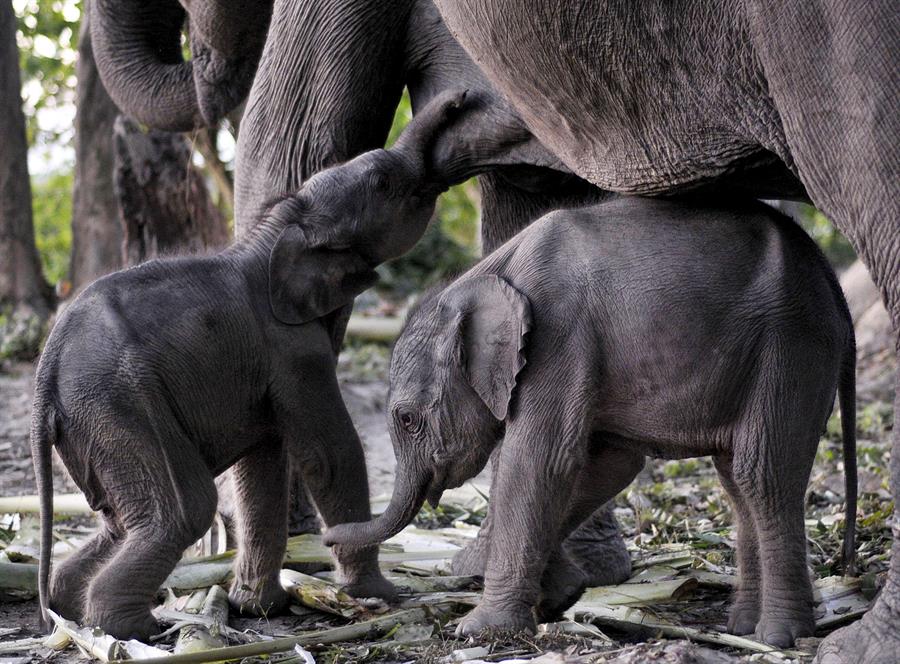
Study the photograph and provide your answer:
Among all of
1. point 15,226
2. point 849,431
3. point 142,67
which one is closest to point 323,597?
point 849,431

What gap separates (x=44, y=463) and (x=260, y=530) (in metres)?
0.71

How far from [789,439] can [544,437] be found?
56 centimetres

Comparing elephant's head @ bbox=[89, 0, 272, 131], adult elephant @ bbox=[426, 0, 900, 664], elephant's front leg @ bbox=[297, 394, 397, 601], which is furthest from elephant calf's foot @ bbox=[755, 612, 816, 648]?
elephant's head @ bbox=[89, 0, 272, 131]

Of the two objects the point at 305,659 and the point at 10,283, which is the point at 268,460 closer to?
the point at 305,659

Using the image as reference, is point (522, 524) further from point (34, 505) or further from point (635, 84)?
point (34, 505)

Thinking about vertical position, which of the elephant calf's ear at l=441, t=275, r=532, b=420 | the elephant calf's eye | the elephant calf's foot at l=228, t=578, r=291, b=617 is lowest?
the elephant calf's foot at l=228, t=578, r=291, b=617

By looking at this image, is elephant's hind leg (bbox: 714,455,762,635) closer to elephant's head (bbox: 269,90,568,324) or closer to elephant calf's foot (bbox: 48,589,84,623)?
elephant's head (bbox: 269,90,568,324)

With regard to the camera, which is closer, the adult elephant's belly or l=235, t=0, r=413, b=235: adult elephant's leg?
the adult elephant's belly

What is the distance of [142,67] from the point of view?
5398 mm

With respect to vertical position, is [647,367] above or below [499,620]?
above

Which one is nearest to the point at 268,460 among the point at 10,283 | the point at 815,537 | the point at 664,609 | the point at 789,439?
the point at 664,609

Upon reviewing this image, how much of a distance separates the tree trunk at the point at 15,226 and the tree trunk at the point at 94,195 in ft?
1.08

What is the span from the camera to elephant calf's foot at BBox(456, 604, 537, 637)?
322 cm

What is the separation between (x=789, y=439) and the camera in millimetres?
3111
